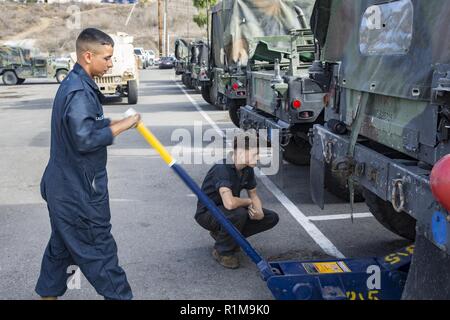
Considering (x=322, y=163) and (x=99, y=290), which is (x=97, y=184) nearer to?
(x=99, y=290)

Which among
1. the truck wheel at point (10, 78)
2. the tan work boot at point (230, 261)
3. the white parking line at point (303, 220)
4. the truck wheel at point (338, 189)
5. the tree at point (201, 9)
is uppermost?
the tree at point (201, 9)

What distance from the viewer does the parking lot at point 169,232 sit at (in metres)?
4.36

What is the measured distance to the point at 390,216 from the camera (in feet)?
15.4

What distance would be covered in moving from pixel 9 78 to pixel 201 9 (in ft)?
49.3

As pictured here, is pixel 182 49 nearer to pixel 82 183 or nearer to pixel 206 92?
pixel 206 92

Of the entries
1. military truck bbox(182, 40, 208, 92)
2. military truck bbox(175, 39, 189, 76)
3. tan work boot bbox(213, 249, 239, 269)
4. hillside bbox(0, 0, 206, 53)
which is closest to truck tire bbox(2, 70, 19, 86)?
military truck bbox(175, 39, 189, 76)

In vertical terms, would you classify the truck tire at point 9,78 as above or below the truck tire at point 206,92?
below

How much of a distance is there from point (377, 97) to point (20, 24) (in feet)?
251

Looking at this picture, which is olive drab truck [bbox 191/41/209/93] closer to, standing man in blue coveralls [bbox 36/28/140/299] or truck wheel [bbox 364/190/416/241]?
truck wheel [bbox 364/190/416/241]

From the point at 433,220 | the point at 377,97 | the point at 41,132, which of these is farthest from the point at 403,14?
the point at 41,132

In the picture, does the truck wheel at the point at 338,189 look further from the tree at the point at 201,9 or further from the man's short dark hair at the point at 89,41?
the tree at the point at 201,9

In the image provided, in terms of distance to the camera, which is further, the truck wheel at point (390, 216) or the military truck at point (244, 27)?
the military truck at point (244, 27)

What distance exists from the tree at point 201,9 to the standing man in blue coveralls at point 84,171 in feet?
101

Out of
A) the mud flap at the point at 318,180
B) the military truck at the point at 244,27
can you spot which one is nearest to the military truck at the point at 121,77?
the military truck at the point at 244,27
